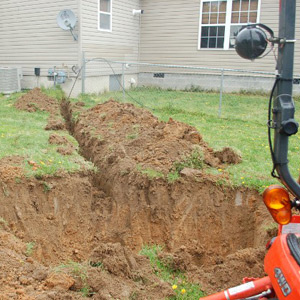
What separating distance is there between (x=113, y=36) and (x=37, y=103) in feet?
18.7

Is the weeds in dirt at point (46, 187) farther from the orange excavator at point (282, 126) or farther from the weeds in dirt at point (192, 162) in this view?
the orange excavator at point (282, 126)

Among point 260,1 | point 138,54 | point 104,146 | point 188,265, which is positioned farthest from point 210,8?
point 188,265

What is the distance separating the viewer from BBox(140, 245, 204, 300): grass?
362cm

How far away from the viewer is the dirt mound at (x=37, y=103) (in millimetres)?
10859

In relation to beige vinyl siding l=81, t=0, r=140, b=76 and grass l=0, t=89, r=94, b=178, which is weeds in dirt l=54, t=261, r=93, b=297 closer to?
grass l=0, t=89, r=94, b=178

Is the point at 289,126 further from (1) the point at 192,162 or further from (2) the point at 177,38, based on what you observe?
(2) the point at 177,38

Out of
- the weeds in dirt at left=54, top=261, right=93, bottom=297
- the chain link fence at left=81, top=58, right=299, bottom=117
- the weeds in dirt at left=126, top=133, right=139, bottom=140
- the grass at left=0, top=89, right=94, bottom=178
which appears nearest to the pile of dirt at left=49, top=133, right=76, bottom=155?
the grass at left=0, top=89, right=94, bottom=178

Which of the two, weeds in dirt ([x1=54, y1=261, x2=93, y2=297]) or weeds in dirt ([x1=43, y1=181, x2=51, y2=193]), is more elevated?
weeds in dirt ([x1=43, y1=181, x2=51, y2=193])

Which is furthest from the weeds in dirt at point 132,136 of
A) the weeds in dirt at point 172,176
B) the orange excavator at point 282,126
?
the orange excavator at point 282,126

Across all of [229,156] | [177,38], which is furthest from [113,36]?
[229,156]

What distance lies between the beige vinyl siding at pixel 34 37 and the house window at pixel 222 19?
5.84 m

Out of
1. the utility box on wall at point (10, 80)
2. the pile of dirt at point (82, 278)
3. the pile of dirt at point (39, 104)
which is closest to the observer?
the pile of dirt at point (82, 278)

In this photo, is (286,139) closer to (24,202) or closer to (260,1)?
(24,202)

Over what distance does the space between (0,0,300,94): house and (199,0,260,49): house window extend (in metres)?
0.03
